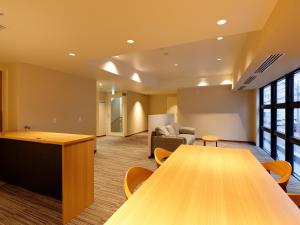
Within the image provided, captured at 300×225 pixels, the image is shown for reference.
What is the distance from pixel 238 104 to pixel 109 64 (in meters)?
5.40

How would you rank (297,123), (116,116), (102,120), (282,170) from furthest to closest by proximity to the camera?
(116,116)
(102,120)
(297,123)
(282,170)

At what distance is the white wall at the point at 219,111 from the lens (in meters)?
6.73

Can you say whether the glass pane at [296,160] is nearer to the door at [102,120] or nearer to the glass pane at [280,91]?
the glass pane at [280,91]

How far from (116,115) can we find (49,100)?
520 cm

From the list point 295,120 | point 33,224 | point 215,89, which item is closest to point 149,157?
point 33,224

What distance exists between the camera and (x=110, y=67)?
14.0 ft

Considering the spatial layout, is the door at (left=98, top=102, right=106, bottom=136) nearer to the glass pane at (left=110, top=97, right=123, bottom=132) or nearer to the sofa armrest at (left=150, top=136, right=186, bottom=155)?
the glass pane at (left=110, top=97, right=123, bottom=132)

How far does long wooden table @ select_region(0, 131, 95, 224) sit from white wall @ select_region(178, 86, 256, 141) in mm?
5864

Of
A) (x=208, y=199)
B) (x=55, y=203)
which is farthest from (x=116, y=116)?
(x=208, y=199)

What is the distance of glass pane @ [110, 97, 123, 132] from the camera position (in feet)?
28.8

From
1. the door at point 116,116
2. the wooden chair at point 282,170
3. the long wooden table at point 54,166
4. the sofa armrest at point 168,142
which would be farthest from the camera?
the door at point 116,116

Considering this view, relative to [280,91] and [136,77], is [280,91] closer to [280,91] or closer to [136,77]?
[280,91]

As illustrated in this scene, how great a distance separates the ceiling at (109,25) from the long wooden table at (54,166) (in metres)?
1.37

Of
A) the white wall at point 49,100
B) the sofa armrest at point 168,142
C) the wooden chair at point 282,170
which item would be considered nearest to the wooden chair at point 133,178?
the wooden chair at point 282,170
